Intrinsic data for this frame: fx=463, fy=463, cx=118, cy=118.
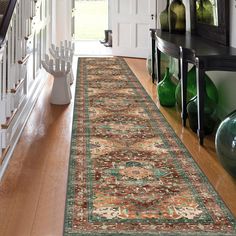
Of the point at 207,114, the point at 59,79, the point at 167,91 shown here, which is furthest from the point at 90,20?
the point at 207,114

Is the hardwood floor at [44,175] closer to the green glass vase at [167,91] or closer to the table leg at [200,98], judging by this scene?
the table leg at [200,98]

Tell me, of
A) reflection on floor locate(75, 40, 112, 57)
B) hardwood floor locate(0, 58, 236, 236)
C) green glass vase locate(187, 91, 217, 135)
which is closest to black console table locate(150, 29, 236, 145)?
green glass vase locate(187, 91, 217, 135)

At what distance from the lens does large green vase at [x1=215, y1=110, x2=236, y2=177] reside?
2939 mm

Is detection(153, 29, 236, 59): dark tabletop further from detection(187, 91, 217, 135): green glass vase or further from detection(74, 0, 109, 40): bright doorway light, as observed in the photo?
detection(74, 0, 109, 40): bright doorway light

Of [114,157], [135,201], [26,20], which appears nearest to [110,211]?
[135,201]

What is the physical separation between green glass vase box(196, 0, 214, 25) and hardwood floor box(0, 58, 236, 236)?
105 centimetres

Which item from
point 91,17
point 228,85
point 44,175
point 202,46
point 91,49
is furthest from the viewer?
point 91,17

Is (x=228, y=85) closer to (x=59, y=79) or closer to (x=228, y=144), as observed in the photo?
(x=228, y=144)

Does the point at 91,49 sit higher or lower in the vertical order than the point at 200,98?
higher

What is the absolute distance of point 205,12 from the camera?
496cm

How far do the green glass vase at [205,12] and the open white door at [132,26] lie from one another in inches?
172

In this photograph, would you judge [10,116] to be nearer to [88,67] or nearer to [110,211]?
[110,211]

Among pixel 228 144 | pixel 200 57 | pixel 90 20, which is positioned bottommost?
pixel 228 144

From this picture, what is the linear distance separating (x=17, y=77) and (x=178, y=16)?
2.39 metres
